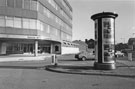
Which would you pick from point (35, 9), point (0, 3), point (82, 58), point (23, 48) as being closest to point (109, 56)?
point (82, 58)

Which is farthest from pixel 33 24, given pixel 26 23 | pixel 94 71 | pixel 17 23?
pixel 94 71

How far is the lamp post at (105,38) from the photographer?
40.7 feet

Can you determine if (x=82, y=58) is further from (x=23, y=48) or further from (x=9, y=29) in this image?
(x=23, y=48)

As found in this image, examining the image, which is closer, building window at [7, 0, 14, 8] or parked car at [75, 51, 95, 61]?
parked car at [75, 51, 95, 61]

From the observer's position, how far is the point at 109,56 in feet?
40.6

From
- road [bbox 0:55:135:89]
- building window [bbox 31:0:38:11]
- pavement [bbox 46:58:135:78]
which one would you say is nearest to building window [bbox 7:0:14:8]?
building window [bbox 31:0:38:11]

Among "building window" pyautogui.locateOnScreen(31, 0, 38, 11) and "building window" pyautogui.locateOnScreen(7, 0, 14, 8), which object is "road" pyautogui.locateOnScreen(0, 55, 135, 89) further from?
"building window" pyautogui.locateOnScreen(31, 0, 38, 11)

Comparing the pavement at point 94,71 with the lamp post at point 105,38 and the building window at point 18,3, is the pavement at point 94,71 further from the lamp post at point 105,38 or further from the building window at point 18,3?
the building window at point 18,3

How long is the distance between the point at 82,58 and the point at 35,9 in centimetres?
1411

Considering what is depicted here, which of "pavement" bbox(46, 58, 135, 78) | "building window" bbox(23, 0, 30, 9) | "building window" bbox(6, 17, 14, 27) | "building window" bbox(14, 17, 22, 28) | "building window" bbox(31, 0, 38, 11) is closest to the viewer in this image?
"pavement" bbox(46, 58, 135, 78)

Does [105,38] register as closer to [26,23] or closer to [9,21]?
[26,23]

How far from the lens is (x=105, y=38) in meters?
12.6

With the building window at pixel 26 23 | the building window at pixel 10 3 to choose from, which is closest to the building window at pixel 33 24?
the building window at pixel 26 23

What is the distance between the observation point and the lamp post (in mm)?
12404
